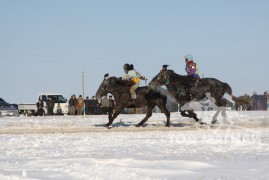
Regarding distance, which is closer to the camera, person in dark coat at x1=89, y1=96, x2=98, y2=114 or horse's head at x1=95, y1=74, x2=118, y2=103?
horse's head at x1=95, y1=74, x2=118, y2=103

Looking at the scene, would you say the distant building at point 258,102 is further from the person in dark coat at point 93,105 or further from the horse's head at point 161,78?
the horse's head at point 161,78

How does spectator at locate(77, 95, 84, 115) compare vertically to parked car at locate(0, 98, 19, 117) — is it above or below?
above

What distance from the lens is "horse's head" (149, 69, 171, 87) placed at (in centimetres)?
1955

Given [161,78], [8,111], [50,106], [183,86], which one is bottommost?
[8,111]

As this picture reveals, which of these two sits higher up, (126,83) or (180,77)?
(180,77)

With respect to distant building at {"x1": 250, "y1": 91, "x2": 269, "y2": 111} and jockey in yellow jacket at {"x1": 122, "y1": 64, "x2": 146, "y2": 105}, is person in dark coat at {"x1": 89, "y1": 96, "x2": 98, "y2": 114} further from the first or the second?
jockey in yellow jacket at {"x1": 122, "y1": 64, "x2": 146, "y2": 105}

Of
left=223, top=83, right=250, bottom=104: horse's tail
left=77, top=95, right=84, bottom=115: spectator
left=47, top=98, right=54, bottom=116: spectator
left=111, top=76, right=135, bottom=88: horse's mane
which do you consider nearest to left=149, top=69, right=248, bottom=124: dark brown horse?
left=111, top=76, right=135, bottom=88: horse's mane

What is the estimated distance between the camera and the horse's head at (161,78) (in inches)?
770

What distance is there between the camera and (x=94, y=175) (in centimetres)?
639

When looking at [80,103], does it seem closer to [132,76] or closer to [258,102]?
[258,102]

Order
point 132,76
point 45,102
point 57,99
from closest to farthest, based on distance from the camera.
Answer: point 132,76, point 45,102, point 57,99

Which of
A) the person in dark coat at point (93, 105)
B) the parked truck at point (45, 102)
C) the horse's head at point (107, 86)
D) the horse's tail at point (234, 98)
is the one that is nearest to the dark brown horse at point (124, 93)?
the horse's head at point (107, 86)

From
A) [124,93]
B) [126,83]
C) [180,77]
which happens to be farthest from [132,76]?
Result: [180,77]

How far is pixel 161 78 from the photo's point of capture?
1956 centimetres
